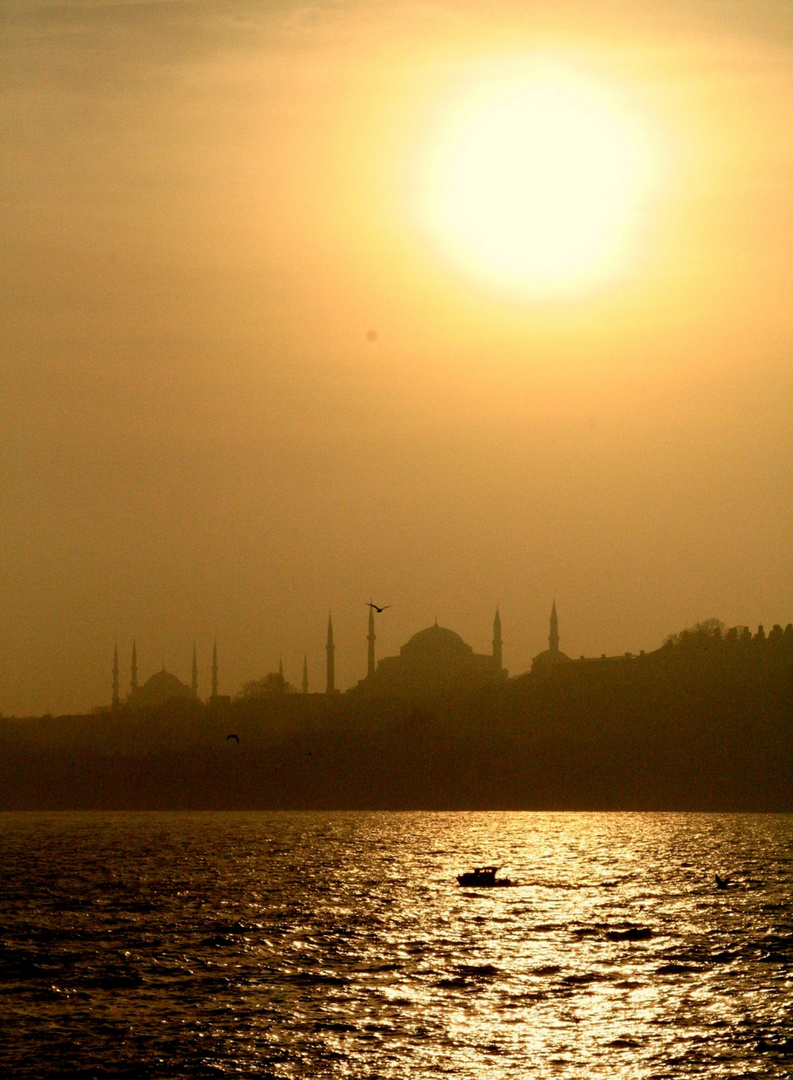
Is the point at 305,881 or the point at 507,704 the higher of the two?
the point at 507,704

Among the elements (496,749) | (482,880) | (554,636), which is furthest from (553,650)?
(482,880)

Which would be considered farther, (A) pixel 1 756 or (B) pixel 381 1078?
(A) pixel 1 756

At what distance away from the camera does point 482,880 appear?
214ft

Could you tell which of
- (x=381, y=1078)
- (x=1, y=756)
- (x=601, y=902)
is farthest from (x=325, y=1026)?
(x=1, y=756)

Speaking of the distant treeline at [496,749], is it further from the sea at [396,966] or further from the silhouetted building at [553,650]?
the sea at [396,966]

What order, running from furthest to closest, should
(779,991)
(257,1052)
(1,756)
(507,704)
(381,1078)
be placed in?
(1,756) → (507,704) → (779,991) → (257,1052) → (381,1078)

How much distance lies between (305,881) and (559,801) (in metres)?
82.5

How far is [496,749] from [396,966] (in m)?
114

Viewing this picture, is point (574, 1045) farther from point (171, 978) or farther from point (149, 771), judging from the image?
point (149, 771)

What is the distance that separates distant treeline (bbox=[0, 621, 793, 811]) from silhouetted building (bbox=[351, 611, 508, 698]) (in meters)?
13.3

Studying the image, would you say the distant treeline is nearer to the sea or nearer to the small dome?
the small dome

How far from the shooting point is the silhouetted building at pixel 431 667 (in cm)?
18738

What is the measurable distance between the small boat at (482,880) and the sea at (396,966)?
1.23 metres

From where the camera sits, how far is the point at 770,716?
474 feet
